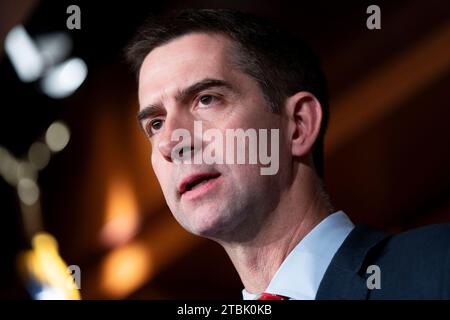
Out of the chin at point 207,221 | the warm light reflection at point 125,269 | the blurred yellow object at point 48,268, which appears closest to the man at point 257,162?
the chin at point 207,221

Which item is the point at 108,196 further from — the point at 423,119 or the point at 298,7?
the point at 423,119

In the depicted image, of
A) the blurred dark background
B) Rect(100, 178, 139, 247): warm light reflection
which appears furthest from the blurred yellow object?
Rect(100, 178, 139, 247): warm light reflection

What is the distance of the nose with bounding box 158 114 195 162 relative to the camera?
103 centimetres

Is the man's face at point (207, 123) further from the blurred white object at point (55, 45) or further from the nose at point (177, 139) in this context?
the blurred white object at point (55, 45)

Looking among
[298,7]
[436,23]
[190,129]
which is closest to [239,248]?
[190,129]

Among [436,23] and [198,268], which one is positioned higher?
[436,23]

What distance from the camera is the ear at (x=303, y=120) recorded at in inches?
42.8

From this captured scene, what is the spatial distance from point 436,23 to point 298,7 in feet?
1.01

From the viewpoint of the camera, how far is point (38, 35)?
1.61 meters

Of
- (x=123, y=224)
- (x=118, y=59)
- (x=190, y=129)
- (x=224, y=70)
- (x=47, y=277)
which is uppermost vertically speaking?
(x=118, y=59)

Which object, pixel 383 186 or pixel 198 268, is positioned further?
pixel 198 268

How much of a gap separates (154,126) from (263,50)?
25 cm

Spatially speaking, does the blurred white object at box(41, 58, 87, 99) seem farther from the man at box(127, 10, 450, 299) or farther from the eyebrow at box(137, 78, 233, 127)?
the eyebrow at box(137, 78, 233, 127)

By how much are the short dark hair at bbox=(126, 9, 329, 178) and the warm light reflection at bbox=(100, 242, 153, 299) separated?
69 cm
